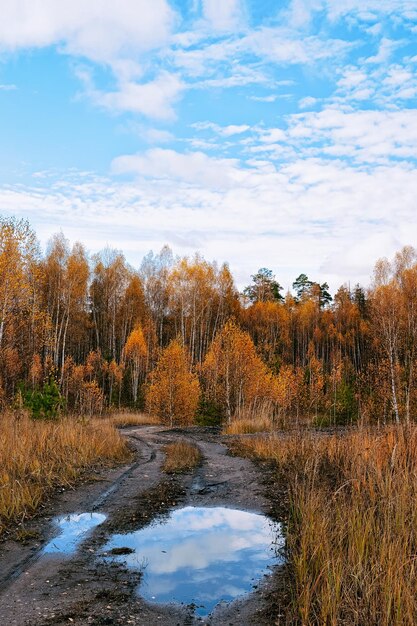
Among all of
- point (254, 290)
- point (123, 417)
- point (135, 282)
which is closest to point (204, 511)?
point (123, 417)

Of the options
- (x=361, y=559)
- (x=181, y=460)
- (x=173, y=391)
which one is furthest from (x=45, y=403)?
(x=173, y=391)

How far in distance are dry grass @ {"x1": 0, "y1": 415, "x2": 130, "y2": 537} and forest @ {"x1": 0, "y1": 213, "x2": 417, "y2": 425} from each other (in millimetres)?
2263

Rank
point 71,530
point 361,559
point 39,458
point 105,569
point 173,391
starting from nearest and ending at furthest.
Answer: point 361,559 < point 105,569 < point 71,530 < point 39,458 < point 173,391

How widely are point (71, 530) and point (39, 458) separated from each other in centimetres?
306

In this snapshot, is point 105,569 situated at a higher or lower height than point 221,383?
lower

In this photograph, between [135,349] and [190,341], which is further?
[190,341]

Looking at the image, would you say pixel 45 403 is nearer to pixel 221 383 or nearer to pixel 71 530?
pixel 71 530

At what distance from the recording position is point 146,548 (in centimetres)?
520

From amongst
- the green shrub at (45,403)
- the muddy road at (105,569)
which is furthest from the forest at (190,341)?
the muddy road at (105,569)

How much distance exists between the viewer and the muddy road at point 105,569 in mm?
3625

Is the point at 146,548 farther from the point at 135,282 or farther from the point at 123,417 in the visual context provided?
the point at 135,282

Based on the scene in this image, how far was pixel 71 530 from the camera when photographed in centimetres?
573

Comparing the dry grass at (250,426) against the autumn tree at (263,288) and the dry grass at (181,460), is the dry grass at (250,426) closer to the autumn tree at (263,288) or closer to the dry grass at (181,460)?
the dry grass at (181,460)

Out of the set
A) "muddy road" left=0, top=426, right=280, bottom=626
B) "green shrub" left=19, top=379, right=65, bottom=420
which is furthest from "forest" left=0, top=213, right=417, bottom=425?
"muddy road" left=0, top=426, right=280, bottom=626
